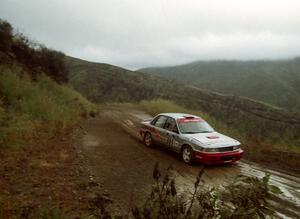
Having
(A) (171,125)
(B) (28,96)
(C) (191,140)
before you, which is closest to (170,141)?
(A) (171,125)

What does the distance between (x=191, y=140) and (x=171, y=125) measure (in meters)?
1.53

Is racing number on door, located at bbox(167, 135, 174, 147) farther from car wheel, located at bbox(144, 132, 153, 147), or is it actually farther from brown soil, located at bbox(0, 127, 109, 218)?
brown soil, located at bbox(0, 127, 109, 218)

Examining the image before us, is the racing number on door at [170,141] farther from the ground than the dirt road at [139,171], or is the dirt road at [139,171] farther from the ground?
the racing number on door at [170,141]

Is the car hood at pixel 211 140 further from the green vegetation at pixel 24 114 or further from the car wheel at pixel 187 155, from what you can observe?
the green vegetation at pixel 24 114

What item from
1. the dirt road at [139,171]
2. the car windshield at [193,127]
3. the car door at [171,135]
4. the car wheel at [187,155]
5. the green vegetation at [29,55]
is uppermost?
the green vegetation at [29,55]

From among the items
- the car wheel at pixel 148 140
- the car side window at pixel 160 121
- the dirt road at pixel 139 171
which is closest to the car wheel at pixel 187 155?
the dirt road at pixel 139 171

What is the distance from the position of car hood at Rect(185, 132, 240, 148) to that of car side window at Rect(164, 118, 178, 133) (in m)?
0.83

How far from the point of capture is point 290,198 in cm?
716

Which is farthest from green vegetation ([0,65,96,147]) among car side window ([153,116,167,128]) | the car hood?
the car hood

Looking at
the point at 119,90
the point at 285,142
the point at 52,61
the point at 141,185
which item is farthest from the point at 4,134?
the point at 119,90

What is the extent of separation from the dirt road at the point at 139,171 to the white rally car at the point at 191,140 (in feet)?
1.12

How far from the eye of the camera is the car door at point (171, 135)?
10867mm

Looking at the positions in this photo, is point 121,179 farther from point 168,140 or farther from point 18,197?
point 168,140

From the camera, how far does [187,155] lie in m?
10.1
